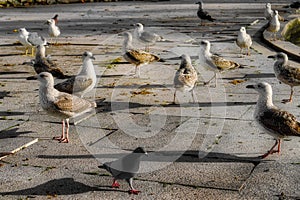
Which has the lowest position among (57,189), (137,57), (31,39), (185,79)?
(57,189)

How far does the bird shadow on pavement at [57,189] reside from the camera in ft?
18.8

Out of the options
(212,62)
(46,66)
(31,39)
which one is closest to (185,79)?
(212,62)

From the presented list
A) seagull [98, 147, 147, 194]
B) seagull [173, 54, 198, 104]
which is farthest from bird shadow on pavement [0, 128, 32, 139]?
Result: seagull [173, 54, 198, 104]

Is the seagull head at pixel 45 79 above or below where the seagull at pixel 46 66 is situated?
above

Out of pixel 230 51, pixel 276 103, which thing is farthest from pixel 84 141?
pixel 230 51

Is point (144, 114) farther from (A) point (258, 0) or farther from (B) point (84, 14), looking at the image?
(A) point (258, 0)

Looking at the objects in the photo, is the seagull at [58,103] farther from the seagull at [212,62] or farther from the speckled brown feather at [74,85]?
the seagull at [212,62]

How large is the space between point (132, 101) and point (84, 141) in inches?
93.3

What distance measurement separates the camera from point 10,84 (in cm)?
1112

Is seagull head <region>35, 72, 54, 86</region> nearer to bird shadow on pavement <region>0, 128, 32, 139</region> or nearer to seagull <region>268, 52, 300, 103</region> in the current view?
bird shadow on pavement <region>0, 128, 32, 139</region>

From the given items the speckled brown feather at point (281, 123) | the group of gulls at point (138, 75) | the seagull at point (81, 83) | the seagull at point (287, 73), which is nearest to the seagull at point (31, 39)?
the group of gulls at point (138, 75)

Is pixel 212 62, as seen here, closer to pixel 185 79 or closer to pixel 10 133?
pixel 185 79

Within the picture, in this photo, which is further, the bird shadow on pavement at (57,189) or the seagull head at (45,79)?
the seagull head at (45,79)

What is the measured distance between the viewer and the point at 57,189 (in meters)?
5.86
